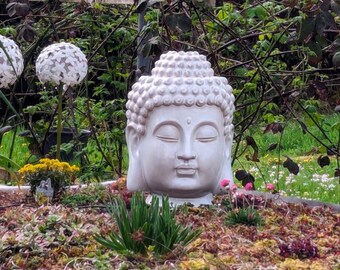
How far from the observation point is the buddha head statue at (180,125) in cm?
393

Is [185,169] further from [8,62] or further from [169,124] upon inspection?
[8,62]

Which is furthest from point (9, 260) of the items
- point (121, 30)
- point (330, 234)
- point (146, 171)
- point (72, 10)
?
point (72, 10)

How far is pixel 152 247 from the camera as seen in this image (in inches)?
128

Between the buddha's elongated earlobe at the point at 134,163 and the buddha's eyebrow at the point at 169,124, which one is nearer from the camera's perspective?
the buddha's eyebrow at the point at 169,124

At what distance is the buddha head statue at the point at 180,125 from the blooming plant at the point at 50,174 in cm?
40

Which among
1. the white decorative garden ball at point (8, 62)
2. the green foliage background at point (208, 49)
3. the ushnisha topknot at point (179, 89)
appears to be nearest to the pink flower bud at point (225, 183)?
the ushnisha topknot at point (179, 89)

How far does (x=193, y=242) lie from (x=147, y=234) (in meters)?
0.23

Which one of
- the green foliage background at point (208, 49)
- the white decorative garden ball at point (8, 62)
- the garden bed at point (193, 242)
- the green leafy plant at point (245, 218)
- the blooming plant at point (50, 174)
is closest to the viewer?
the garden bed at point (193, 242)

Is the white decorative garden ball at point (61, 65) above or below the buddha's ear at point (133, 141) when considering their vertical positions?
above

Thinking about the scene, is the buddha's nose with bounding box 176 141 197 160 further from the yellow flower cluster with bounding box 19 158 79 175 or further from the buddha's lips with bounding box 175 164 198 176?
the yellow flower cluster with bounding box 19 158 79 175

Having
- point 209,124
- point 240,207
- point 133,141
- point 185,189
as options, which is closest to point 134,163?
point 133,141

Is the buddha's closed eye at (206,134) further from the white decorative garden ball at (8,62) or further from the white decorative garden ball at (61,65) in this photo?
the white decorative garden ball at (8,62)

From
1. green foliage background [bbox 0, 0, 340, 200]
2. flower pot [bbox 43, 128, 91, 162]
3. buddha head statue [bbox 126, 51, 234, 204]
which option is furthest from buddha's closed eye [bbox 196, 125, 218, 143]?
flower pot [bbox 43, 128, 91, 162]

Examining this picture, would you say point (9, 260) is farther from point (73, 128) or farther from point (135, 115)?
point (73, 128)
